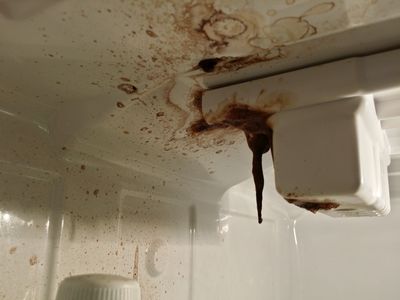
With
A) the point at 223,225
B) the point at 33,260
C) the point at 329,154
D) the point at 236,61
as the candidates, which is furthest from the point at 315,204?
the point at 223,225

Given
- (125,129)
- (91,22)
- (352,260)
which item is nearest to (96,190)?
(125,129)

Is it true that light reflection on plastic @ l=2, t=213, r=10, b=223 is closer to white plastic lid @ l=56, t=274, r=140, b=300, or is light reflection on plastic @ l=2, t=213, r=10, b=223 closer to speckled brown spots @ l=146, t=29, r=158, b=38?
white plastic lid @ l=56, t=274, r=140, b=300

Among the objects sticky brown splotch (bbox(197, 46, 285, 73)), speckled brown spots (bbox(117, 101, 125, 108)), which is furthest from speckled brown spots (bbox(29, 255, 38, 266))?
sticky brown splotch (bbox(197, 46, 285, 73))

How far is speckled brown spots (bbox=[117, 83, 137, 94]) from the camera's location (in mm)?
543

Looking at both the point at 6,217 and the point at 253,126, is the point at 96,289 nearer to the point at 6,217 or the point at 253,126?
the point at 6,217

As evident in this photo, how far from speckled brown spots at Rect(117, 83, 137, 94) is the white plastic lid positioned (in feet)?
0.77

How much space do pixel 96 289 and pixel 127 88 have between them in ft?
0.82

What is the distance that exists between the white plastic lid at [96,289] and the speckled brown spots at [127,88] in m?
0.24

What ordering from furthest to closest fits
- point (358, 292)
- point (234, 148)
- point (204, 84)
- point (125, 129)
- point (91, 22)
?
1. point (358, 292)
2. point (234, 148)
3. point (125, 129)
4. point (204, 84)
5. point (91, 22)

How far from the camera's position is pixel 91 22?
42 centimetres

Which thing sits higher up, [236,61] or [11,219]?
[236,61]

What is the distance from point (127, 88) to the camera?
1.81 feet

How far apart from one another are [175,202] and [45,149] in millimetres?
352

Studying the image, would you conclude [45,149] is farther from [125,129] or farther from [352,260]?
[352,260]
